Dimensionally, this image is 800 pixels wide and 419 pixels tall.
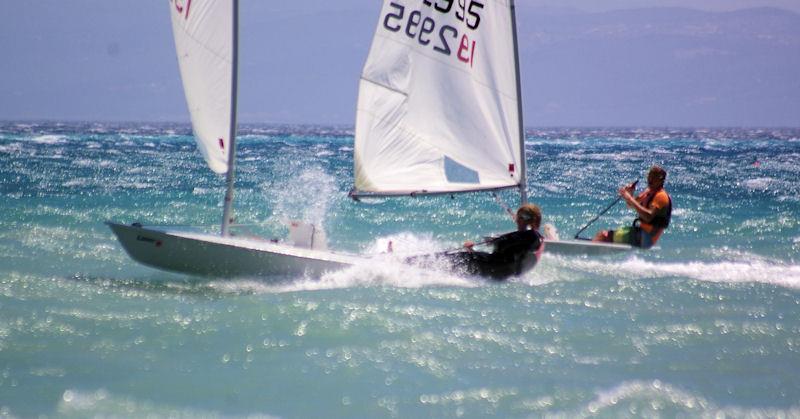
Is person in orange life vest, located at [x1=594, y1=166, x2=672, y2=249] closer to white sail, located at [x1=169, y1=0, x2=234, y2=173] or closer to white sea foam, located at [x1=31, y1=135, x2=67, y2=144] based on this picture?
white sail, located at [x1=169, y1=0, x2=234, y2=173]

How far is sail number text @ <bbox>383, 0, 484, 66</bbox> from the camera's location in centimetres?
1163

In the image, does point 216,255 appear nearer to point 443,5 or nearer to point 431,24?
point 431,24

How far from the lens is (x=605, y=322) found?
8.48 metres

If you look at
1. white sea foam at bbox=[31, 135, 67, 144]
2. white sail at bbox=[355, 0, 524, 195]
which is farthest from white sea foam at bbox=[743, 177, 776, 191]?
white sea foam at bbox=[31, 135, 67, 144]

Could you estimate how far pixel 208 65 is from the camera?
10219 millimetres

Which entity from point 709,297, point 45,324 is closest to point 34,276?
point 45,324

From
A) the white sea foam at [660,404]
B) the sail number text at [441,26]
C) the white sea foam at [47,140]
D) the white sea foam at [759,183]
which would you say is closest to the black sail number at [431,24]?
the sail number text at [441,26]

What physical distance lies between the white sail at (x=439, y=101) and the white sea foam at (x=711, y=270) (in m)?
1.59

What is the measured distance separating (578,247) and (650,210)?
106 cm

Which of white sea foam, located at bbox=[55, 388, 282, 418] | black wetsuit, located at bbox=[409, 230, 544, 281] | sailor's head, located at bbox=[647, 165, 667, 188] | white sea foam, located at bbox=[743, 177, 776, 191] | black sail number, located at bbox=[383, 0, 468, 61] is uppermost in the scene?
black sail number, located at bbox=[383, 0, 468, 61]

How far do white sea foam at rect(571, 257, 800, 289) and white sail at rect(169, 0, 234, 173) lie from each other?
15.1ft

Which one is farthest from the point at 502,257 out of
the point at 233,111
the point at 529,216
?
the point at 233,111

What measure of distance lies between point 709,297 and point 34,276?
270 inches

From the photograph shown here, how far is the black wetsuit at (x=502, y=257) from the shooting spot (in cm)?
1039
